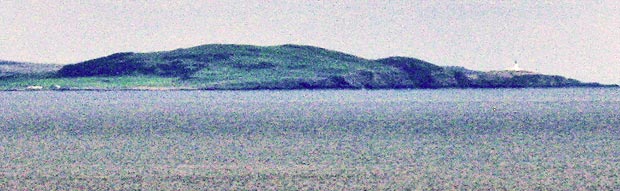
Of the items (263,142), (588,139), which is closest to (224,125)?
(263,142)

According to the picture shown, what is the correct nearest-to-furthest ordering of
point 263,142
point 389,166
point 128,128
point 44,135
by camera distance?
point 389,166, point 263,142, point 44,135, point 128,128

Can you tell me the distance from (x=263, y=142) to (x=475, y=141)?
8.63 meters

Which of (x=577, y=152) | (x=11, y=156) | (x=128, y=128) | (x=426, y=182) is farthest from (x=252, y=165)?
(x=128, y=128)

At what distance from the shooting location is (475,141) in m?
38.6

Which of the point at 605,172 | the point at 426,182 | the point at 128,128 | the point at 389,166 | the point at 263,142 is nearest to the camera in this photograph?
the point at 426,182

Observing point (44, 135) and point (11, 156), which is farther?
point (44, 135)

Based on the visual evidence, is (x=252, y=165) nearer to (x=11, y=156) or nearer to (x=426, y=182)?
(x=426, y=182)

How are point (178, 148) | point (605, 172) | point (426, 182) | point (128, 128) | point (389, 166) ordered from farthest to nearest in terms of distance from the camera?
point (128, 128) < point (178, 148) < point (389, 166) < point (605, 172) < point (426, 182)

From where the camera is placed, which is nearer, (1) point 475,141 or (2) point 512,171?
(2) point 512,171

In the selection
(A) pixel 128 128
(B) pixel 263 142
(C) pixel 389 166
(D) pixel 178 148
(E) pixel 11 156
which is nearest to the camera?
(C) pixel 389 166

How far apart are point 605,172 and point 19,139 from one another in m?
25.2

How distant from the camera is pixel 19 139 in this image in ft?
133

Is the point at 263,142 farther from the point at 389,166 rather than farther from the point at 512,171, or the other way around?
the point at 512,171

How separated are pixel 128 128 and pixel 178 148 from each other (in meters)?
16.7
